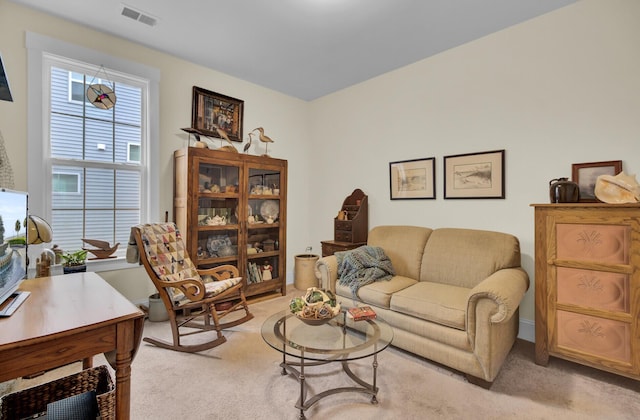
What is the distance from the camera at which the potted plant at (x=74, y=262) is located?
99.1 inches

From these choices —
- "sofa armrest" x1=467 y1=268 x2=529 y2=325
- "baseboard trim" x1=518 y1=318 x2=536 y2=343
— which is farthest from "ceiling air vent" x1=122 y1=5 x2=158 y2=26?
"baseboard trim" x1=518 y1=318 x2=536 y2=343

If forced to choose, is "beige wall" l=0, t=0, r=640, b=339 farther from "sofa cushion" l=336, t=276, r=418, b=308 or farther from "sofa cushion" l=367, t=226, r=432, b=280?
"sofa cushion" l=336, t=276, r=418, b=308

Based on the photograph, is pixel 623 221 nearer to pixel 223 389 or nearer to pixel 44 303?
pixel 223 389

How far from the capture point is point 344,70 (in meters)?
3.65

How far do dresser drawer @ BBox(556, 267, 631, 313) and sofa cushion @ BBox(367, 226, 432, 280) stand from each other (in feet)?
3.74

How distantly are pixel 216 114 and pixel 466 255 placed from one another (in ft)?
10.6

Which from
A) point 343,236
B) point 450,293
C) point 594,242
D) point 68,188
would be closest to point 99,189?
point 68,188

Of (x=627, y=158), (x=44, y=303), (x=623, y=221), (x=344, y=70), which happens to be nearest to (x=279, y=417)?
(x=44, y=303)

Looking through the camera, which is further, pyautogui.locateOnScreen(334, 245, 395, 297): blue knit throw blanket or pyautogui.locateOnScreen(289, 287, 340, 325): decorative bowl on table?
pyautogui.locateOnScreen(334, 245, 395, 297): blue knit throw blanket

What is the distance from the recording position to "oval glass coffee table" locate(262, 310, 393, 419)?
5.51ft

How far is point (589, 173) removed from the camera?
2.37 meters

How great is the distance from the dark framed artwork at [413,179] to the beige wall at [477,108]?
0.08 metres

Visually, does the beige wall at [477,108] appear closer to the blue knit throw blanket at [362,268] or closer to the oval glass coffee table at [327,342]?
the blue knit throw blanket at [362,268]

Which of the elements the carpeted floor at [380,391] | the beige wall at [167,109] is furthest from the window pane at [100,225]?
the carpeted floor at [380,391]
